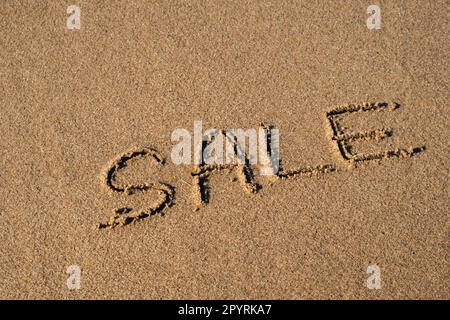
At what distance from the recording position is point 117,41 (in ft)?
7.76

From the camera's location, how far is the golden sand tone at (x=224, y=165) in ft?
5.97

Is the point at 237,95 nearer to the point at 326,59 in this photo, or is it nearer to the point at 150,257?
the point at 326,59

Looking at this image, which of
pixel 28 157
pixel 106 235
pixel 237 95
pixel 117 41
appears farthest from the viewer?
pixel 117 41

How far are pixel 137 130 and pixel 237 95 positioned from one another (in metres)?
0.49

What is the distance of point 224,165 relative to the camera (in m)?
2.02

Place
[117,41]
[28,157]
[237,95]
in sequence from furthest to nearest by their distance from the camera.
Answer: [117,41], [237,95], [28,157]

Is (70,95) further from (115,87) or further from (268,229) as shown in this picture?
(268,229)

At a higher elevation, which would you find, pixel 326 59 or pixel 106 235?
pixel 326 59

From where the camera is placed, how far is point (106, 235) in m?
1.88

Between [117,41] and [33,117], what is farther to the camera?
[117,41]

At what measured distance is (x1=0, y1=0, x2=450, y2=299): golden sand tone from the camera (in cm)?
182

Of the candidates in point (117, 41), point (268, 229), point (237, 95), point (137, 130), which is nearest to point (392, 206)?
point (268, 229)

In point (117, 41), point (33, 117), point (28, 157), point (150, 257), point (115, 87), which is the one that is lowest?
point (150, 257)
